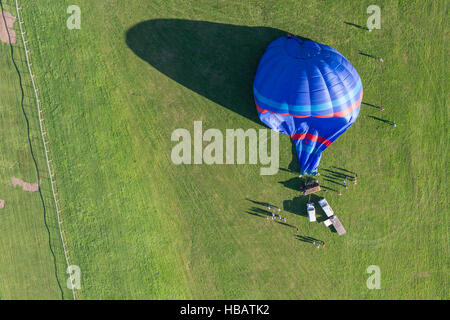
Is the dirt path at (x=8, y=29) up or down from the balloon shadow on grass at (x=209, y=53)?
up

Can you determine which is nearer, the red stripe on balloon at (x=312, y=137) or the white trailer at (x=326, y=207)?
the red stripe on balloon at (x=312, y=137)

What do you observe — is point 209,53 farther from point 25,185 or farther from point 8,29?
point 25,185
